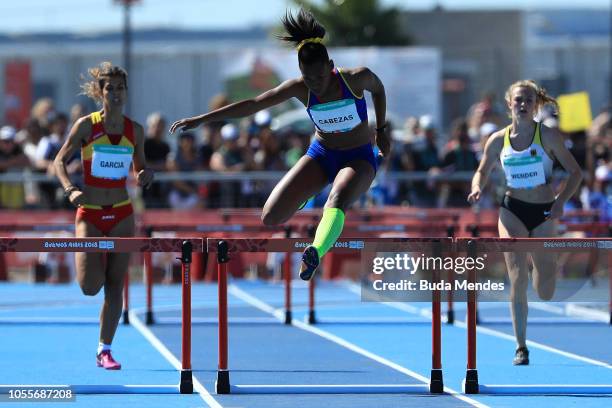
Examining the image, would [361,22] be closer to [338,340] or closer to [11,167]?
[11,167]

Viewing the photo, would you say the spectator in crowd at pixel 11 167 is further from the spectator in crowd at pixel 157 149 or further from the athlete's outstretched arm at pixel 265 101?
the athlete's outstretched arm at pixel 265 101

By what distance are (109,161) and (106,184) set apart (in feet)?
0.59

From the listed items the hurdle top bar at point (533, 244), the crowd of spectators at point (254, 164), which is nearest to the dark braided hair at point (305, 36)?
the hurdle top bar at point (533, 244)

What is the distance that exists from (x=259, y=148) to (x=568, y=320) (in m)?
7.23

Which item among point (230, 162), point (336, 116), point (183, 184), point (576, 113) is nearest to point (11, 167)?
point (183, 184)

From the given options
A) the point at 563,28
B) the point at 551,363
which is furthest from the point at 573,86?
the point at 563,28

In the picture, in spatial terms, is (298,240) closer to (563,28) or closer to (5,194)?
(5,194)

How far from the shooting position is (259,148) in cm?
2169

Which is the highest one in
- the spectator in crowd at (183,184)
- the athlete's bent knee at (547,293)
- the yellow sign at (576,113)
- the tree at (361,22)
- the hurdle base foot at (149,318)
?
the tree at (361,22)

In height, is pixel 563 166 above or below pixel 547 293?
above

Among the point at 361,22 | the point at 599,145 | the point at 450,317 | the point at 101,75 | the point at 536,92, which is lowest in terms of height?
the point at 450,317

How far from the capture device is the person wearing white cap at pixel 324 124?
9.61 metres

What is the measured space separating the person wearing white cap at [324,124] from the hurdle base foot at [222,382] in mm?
1098

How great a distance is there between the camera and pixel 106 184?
11117mm
